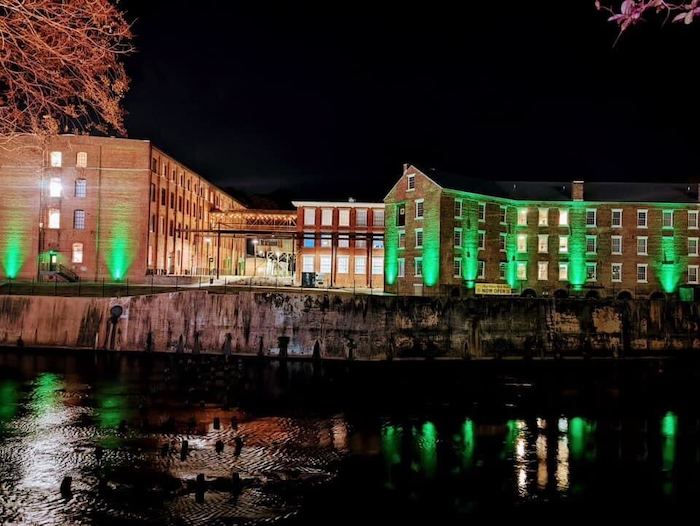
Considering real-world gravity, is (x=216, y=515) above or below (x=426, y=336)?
below

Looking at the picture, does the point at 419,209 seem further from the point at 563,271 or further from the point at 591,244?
the point at 591,244

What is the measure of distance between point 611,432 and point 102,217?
46.9 m

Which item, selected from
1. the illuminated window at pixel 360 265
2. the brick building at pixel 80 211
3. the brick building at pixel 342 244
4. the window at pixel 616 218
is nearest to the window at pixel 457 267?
the brick building at pixel 342 244

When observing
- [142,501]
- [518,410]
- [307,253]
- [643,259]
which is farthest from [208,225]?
[142,501]

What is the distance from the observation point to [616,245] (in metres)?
53.3

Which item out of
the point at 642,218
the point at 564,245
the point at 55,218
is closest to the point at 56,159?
the point at 55,218

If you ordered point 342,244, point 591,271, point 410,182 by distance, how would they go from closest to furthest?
1. point 410,182
2. point 591,271
3. point 342,244

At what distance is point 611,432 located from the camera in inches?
976

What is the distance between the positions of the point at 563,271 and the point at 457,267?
11216mm

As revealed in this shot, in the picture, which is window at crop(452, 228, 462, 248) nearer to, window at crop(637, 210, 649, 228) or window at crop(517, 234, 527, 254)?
window at crop(517, 234, 527, 254)

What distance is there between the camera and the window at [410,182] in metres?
51.1

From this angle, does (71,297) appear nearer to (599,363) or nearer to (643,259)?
(599,363)

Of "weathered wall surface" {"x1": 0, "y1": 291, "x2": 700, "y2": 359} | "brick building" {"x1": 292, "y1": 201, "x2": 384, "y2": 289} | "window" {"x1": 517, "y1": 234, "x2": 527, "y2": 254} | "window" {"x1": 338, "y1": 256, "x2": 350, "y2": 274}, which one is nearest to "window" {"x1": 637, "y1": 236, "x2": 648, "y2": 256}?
"window" {"x1": 517, "y1": 234, "x2": 527, "y2": 254}

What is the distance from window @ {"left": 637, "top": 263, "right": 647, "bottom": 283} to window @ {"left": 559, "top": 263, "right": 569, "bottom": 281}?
19.9ft
